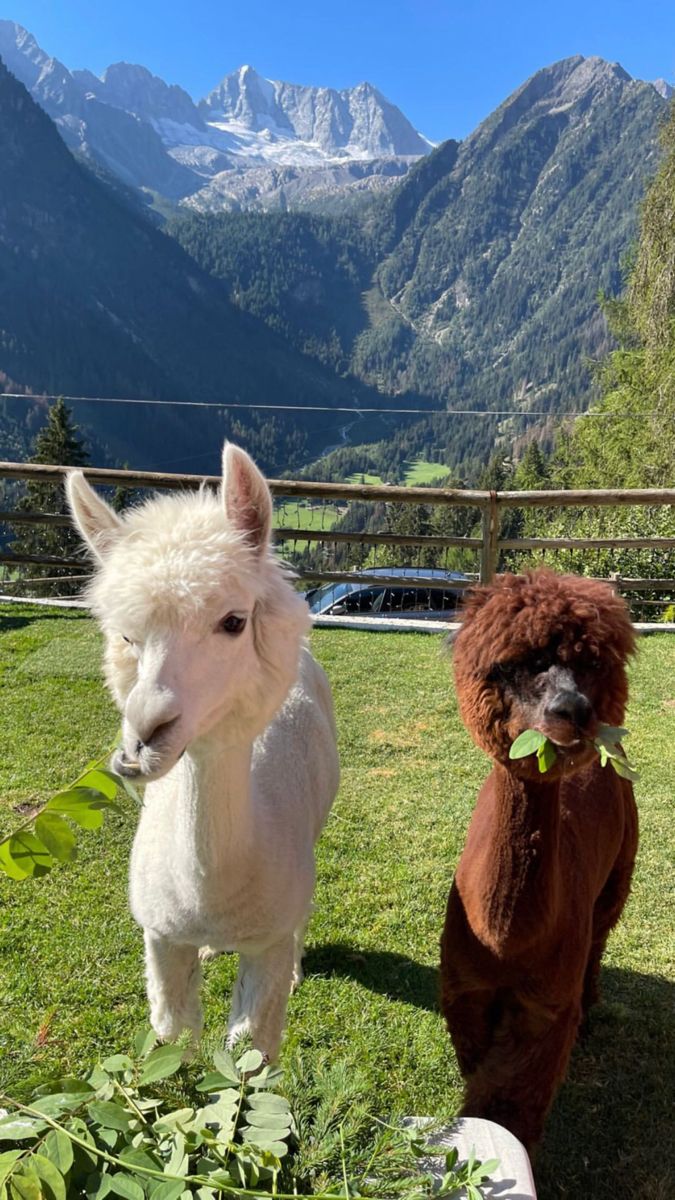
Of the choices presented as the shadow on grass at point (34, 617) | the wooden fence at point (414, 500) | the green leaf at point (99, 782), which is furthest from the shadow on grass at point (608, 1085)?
the shadow on grass at point (34, 617)

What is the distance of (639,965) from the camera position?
2.80m

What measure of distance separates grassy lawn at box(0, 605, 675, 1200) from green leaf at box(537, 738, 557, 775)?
0.62 meters

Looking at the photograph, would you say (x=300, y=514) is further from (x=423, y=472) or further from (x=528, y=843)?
(x=423, y=472)

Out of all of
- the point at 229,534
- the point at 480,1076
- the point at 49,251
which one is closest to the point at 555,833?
the point at 480,1076

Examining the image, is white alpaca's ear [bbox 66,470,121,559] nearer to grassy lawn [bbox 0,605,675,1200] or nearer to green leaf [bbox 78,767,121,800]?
green leaf [bbox 78,767,121,800]

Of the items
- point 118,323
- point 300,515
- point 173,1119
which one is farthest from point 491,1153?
point 118,323

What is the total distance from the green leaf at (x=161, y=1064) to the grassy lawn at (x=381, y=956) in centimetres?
15

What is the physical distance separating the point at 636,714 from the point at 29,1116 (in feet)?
17.3

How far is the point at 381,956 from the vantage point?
2.83 metres

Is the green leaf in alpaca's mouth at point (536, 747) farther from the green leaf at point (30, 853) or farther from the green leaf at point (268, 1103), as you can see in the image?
the green leaf at point (30, 853)

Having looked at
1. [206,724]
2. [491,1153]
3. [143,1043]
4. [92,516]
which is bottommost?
[491,1153]

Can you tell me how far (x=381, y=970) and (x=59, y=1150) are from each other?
90.0 inches

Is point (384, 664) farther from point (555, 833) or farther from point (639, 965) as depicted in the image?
point (555, 833)

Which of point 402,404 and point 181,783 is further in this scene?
point 402,404
